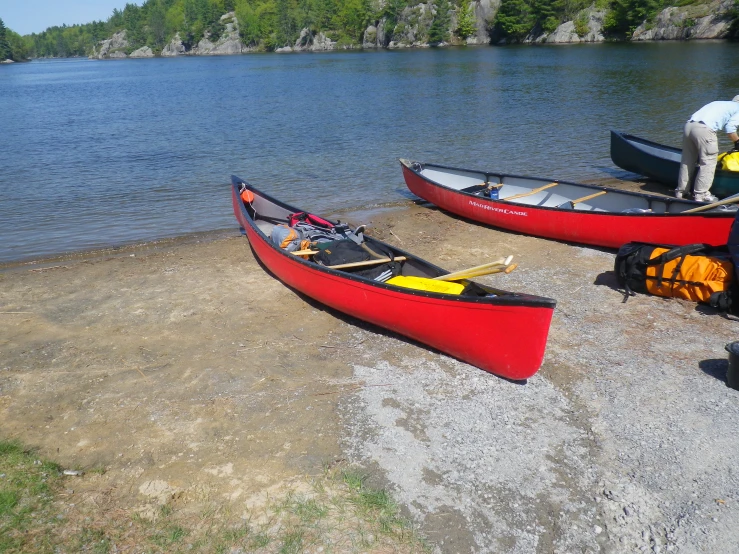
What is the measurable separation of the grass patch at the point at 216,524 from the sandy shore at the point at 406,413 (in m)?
0.14

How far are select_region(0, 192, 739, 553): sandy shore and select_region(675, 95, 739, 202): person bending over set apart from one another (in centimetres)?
418

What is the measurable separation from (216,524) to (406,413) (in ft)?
6.68

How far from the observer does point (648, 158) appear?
564 inches

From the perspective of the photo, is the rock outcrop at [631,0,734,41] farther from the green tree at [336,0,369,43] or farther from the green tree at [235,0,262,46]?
the green tree at [235,0,262,46]

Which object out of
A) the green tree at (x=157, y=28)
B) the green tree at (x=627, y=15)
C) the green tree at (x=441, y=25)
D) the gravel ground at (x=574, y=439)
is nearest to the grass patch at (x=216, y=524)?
the gravel ground at (x=574, y=439)

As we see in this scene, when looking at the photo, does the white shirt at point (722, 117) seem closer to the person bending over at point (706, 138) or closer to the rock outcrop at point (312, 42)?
the person bending over at point (706, 138)

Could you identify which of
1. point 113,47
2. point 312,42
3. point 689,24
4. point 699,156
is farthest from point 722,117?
point 113,47

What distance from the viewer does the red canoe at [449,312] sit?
589 cm

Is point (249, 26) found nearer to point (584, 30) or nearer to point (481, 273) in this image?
point (584, 30)

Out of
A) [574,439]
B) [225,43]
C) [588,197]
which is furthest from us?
[225,43]

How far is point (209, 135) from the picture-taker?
25172 millimetres

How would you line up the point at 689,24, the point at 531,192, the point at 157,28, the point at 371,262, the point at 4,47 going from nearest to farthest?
1. the point at 371,262
2. the point at 531,192
3. the point at 689,24
4. the point at 4,47
5. the point at 157,28

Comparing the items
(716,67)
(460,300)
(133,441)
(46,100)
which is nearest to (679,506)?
(460,300)

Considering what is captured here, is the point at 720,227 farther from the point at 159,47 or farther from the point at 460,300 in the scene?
the point at 159,47
